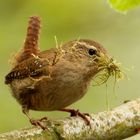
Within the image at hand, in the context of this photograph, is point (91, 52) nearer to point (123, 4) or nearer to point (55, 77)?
point (55, 77)

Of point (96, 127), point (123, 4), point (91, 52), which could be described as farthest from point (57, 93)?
point (123, 4)

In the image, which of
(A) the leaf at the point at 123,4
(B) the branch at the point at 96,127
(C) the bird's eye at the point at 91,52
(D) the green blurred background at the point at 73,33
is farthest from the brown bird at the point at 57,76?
(A) the leaf at the point at 123,4

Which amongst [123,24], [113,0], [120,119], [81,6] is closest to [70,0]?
[81,6]

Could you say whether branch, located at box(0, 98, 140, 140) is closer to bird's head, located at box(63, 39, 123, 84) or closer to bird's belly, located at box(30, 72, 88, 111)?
bird's head, located at box(63, 39, 123, 84)

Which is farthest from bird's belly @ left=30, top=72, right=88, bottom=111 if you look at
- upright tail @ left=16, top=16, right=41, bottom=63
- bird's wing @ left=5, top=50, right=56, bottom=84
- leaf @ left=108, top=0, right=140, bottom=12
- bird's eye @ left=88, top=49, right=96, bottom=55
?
leaf @ left=108, top=0, right=140, bottom=12

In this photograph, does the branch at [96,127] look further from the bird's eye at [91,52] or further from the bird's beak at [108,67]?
the bird's eye at [91,52]

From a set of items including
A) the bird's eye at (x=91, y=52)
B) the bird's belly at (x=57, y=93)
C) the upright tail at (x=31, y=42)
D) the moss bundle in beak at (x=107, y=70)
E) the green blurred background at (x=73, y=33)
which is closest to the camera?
the moss bundle in beak at (x=107, y=70)
